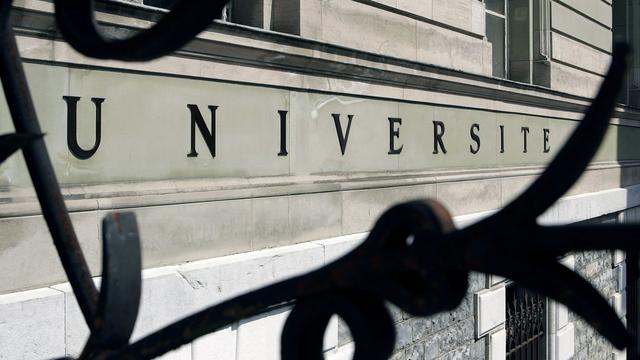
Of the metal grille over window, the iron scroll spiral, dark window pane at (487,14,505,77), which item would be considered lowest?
the metal grille over window

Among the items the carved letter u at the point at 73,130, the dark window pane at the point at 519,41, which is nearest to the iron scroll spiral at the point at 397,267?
the carved letter u at the point at 73,130

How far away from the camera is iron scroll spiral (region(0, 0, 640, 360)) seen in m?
1.01

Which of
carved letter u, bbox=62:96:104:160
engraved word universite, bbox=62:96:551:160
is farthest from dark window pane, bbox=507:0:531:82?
carved letter u, bbox=62:96:104:160

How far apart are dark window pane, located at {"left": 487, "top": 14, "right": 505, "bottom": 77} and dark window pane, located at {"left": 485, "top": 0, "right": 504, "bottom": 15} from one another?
12 centimetres

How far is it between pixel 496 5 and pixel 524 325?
188 inches

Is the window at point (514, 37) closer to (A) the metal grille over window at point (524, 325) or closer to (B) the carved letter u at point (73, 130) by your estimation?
(A) the metal grille over window at point (524, 325)

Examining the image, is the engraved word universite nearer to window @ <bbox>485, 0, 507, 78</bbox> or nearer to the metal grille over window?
window @ <bbox>485, 0, 507, 78</bbox>

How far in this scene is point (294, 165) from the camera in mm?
6684

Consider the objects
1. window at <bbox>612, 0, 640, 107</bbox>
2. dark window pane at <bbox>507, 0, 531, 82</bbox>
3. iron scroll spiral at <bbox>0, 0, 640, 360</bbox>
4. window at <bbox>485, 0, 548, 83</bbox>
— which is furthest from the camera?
window at <bbox>612, 0, 640, 107</bbox>

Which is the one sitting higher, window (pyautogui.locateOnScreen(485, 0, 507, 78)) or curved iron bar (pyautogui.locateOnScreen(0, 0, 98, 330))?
window (pyautogui.locateOnScreen(485, 0, 507, 78))

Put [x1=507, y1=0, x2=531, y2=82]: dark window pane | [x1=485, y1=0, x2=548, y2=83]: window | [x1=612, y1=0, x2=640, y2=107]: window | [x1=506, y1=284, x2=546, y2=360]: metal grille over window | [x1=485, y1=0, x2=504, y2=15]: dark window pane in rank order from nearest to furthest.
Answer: [x1=506, y1=284, x2=546, y2=360]: metal grille over window, [x1=485, y1=0, x2=504, y2=15]: dark window pane, [x1=485, y1=0, x2=548, y2=83]: window, [x1=507, y1=0, x2=531, y2=82]: dark window pane, [x1=612, y1=0, x2=640, y2=107]: window

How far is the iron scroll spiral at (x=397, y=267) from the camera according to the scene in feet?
3.30

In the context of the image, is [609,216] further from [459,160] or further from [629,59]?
[629,59]

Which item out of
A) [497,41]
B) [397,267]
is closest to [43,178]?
[397,267]
